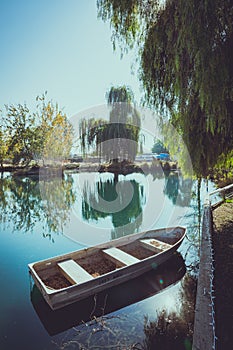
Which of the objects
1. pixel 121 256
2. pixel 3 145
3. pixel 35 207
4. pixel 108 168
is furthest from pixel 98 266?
pixel 3 145

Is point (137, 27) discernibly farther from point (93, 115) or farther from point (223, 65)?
point (93, 115)

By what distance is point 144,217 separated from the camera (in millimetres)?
9859

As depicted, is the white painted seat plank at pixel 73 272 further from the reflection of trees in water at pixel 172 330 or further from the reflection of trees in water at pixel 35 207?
the reflection of trees in water at pixel 35 207

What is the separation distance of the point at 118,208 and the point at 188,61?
8.90 m

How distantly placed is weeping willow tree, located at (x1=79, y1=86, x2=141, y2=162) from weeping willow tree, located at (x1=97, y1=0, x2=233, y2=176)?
585 inches

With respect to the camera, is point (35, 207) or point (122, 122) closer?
point (35, 207)

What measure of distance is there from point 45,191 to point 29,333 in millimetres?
13453

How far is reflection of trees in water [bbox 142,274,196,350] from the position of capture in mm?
2777

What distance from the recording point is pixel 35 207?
11.7 metres

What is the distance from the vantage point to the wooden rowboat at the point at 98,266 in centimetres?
341

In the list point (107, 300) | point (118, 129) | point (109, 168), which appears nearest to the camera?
point (107, 300)

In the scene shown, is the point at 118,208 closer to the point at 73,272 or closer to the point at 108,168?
the point at 73,272

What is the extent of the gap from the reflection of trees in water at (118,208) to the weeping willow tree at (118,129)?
483cm

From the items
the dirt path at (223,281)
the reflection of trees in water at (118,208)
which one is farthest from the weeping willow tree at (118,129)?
the dirt path at (223,281)
